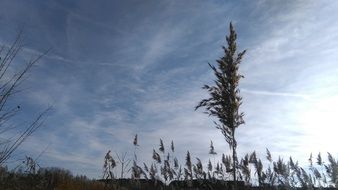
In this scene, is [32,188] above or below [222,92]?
below

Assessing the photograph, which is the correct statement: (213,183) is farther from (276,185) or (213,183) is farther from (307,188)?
(307,188)

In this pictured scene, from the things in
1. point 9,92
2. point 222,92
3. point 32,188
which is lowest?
point 32,188

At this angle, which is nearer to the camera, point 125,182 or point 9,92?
point 9,92

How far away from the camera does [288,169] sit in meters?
15.8

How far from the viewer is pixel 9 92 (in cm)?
573

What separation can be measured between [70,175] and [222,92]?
6238 mm

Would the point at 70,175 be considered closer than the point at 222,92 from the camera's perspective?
Yes

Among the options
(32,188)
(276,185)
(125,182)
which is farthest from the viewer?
(125,182)

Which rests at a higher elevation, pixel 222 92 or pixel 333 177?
pixel 222 92

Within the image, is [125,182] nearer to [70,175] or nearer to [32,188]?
[70,175]

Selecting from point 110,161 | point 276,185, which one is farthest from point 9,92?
point 276,185

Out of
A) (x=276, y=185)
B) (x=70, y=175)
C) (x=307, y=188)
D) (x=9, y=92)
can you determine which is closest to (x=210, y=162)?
(x=276, y=185)

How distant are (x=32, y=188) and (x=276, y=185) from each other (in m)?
8.53

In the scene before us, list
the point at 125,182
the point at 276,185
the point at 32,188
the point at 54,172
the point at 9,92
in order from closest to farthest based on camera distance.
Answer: the point at 9,92
the point at 32,188
the point at 54,172
the point at 276,185
the point at 125,182
